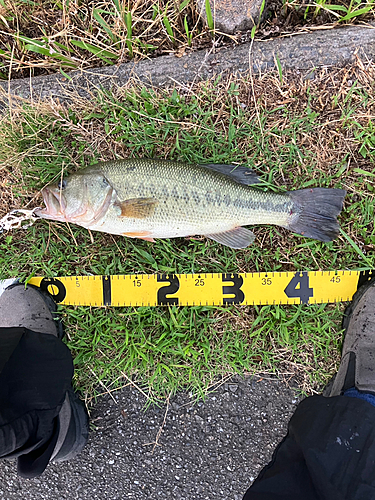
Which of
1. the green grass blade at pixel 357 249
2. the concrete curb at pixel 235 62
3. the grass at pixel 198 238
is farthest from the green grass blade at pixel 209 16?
the green grass blade at pixel 357 249

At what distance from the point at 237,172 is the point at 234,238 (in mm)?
560

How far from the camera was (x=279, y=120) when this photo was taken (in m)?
2.89

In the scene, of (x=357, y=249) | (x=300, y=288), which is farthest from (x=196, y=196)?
(x=357, y=249)

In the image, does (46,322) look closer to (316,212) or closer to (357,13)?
(316,212)

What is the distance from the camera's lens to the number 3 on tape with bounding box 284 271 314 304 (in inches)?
113

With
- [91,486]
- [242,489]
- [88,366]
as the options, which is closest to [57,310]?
[88,366]

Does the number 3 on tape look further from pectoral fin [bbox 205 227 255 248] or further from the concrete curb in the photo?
the concrete curb

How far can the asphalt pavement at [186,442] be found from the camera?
2.99m

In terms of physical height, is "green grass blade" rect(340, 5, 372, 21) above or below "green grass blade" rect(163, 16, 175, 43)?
above

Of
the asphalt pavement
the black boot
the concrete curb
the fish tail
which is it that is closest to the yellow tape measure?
the black boot

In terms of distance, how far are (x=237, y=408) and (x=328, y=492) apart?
113cm

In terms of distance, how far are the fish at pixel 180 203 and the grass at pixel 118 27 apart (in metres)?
1.14

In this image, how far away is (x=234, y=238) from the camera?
9.16ft

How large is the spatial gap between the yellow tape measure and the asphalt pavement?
31.1 inches
